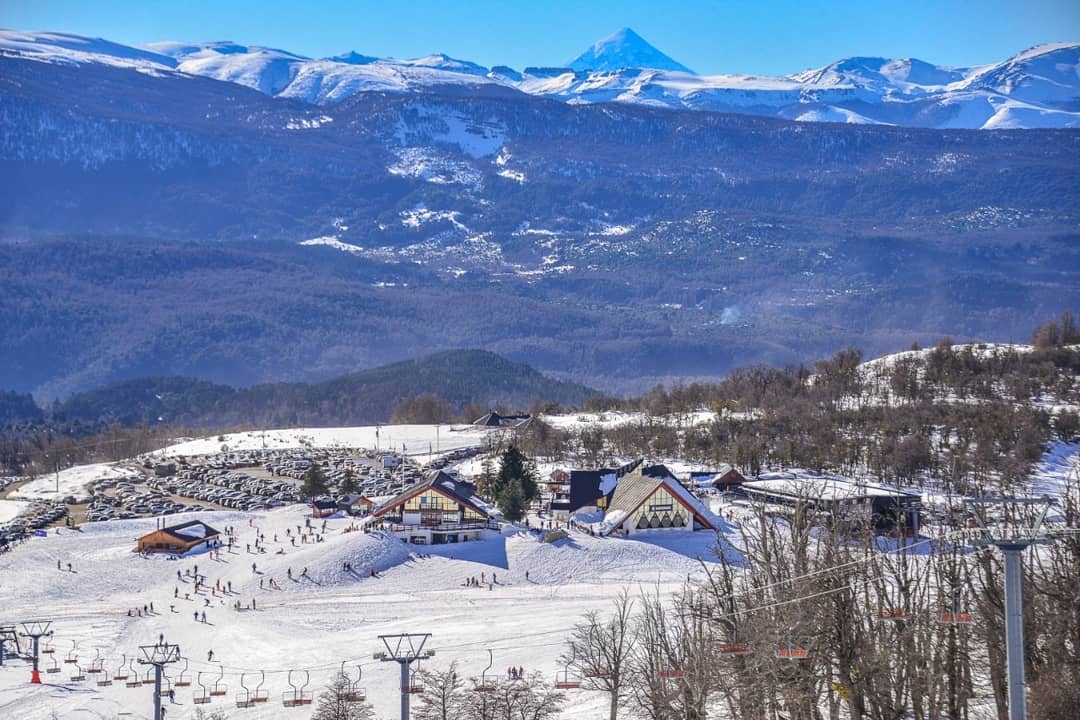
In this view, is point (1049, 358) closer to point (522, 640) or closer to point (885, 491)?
point (885, 491)

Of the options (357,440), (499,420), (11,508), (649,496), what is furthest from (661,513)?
(499,420)

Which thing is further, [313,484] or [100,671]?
[313,484]

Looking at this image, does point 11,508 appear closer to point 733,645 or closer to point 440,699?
point 440,699

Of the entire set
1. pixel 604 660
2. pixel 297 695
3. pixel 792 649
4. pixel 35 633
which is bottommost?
pixel 297 695

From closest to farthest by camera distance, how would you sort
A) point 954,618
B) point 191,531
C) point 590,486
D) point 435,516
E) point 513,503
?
point 954,618 < point 435,516 < point 191,531 < point 513,503 < point 590,486

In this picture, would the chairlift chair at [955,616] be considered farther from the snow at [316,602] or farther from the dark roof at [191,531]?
the dark roof at [191,531]

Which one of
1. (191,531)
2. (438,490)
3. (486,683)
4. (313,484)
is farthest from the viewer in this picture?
(313,484)

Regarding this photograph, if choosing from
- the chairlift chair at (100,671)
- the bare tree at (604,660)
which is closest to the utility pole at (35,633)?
the chairlift chair at (100,671)

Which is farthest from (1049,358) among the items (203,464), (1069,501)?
(1069,501)
